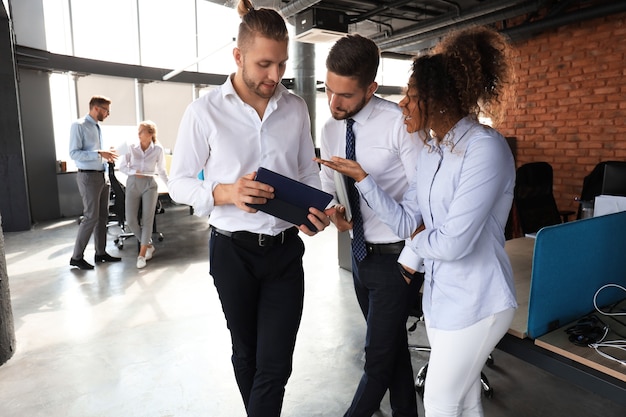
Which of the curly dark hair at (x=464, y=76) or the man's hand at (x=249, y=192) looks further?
the man's hand at (x=249, y=192)

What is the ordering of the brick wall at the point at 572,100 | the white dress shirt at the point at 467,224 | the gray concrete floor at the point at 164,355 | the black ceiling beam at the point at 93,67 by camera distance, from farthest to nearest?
the black ceiling beam at the point at 93,67 < the brick wall at the point at 572,100 < the gray concrete floor at the point at 164,355 < the white dress shirt at the point at 467,224

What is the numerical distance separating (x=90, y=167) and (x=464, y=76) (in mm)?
4758

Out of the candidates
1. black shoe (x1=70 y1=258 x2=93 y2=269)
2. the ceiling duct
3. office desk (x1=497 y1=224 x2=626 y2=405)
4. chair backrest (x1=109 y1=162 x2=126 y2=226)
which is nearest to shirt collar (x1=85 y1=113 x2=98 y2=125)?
chair backrest (x1=109 y1=162 x2=126 y2=226)

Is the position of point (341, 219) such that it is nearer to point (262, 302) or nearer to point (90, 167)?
point (262, 302)

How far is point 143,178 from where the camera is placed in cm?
557

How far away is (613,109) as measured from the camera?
17.9 ft

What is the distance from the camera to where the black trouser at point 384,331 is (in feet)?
5.71

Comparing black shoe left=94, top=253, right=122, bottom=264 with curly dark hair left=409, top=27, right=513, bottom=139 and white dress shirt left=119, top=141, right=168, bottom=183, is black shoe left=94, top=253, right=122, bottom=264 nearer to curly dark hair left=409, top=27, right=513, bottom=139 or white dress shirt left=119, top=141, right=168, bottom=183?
white dress shirt left=119, top=141, right=168, bottom=183

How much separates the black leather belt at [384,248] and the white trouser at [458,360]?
1.38ft

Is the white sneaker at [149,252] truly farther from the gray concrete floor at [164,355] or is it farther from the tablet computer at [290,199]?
the tablet computer at [290,199]

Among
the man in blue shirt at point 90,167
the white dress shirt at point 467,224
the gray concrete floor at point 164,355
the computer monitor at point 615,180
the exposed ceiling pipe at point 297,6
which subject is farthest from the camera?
the exposed ceiling pipe at point 297,6

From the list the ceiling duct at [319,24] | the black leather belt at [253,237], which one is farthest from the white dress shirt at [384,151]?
the ceiling duct at [319,24]

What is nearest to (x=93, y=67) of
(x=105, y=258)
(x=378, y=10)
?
(x=105, y=258)

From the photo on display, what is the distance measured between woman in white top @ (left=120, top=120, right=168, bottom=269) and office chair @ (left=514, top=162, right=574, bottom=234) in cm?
401
